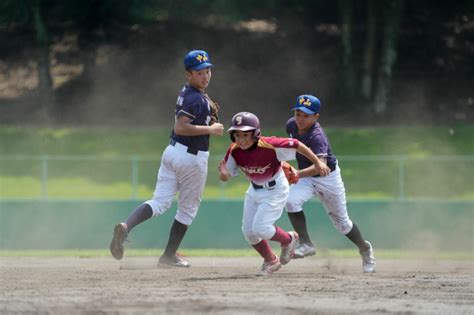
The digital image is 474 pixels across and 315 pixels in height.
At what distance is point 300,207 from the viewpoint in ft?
38.7

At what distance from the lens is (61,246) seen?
19562 millimetres

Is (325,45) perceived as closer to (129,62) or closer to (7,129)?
(129,62)

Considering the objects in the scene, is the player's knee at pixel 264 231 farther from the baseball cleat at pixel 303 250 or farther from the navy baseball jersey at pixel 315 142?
the navy baseball jersey at pixel 315 142

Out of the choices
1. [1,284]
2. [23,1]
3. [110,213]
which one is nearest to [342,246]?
[110,213]

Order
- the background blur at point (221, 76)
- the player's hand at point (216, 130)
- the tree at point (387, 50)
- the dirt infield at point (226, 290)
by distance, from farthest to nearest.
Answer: the tree at point (387, 50), the background blur at point (221, 76), the player's hand at point (216, 130), the dirt infield at point (226, 290)

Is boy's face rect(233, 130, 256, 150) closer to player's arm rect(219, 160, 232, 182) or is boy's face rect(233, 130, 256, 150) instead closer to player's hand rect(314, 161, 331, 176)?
player's arm rect(219, 160, 232, 182)

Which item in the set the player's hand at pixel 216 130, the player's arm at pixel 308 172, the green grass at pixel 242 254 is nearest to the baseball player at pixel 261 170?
the player's arm at pixel 308 172

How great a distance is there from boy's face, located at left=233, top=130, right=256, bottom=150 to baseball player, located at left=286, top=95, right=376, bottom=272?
1.18 m

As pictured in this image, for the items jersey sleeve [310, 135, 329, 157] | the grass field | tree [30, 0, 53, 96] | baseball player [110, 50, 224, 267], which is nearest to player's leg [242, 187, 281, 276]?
baseball player [110, 50, 224, 267]

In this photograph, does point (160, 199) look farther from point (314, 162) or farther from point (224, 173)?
point (314, 162)

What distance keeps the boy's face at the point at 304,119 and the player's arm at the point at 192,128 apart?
93cm

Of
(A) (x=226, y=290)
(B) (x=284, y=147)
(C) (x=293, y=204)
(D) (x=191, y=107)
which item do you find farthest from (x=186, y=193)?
(A) (x=226, y=290)

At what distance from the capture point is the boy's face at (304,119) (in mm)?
11539

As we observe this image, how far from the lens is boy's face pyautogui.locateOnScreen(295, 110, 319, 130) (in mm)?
11539
